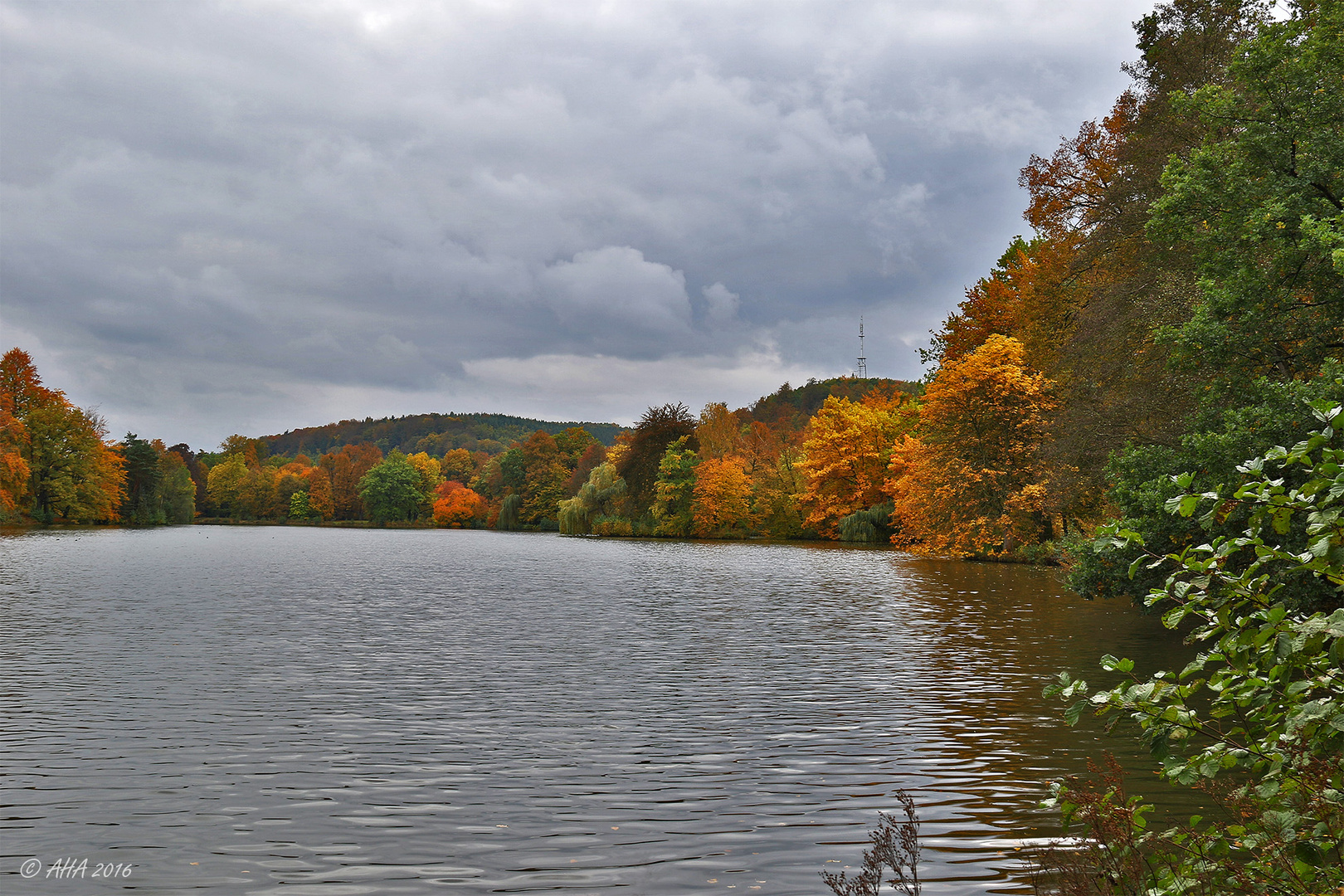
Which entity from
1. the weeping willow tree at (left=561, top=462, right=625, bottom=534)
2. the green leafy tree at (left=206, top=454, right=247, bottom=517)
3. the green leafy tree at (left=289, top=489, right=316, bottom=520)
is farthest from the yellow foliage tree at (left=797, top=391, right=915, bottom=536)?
the green leafy tree at (left=206, top=454, right=247, bottom=517)

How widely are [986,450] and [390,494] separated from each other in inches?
4478

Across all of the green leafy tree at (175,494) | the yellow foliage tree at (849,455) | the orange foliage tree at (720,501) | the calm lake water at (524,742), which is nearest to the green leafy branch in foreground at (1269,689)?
the calm lake water at (524,742)

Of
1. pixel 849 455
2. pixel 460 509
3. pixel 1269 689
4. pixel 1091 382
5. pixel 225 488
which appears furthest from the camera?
pixel 225 488

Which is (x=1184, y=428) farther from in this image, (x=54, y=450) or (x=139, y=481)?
(x=139, y=481)

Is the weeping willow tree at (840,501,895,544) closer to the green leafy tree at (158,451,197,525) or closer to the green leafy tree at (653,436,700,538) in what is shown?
the green leafy tree at (653,436,700,538)

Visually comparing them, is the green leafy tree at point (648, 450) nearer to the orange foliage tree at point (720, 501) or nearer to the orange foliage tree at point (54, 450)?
the orange foliage tree at point (720, 501)

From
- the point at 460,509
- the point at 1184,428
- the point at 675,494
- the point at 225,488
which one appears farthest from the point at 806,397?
the point at 1184,428

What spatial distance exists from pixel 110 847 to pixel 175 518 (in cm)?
11708

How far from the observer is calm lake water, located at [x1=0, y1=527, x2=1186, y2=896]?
6.62m

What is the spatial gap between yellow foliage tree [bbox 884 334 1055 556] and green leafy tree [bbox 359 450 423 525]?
110053 millimetres

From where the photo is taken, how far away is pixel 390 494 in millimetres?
137250

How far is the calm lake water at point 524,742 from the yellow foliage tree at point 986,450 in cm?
1546

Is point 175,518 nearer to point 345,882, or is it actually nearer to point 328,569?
point 328,569

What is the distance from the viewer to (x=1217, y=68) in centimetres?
2109
